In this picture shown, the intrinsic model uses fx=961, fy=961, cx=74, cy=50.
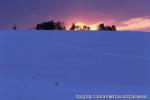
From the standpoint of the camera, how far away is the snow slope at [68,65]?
4.76m

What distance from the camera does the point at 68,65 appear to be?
477 centimetres

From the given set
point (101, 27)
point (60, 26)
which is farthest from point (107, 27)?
point (60, 26)

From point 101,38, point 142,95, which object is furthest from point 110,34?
point 142,95

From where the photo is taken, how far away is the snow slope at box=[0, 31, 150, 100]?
15.6 feet

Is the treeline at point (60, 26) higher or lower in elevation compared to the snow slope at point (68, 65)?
higher

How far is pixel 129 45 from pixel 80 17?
0.92 ft

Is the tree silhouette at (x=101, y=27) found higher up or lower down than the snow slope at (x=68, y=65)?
higher up

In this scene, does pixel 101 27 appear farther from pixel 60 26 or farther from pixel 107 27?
pixel 60 26

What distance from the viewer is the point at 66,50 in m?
4.75

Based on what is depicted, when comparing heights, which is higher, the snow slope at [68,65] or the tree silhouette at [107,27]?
the tree silhouette at [107,27]

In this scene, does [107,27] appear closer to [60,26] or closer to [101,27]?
[101,27]

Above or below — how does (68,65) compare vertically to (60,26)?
below

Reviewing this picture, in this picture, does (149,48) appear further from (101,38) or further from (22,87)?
(22,87)

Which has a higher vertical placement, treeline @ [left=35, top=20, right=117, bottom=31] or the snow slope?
treeline @ [left=35, top=20, right=117, bottom=31]
